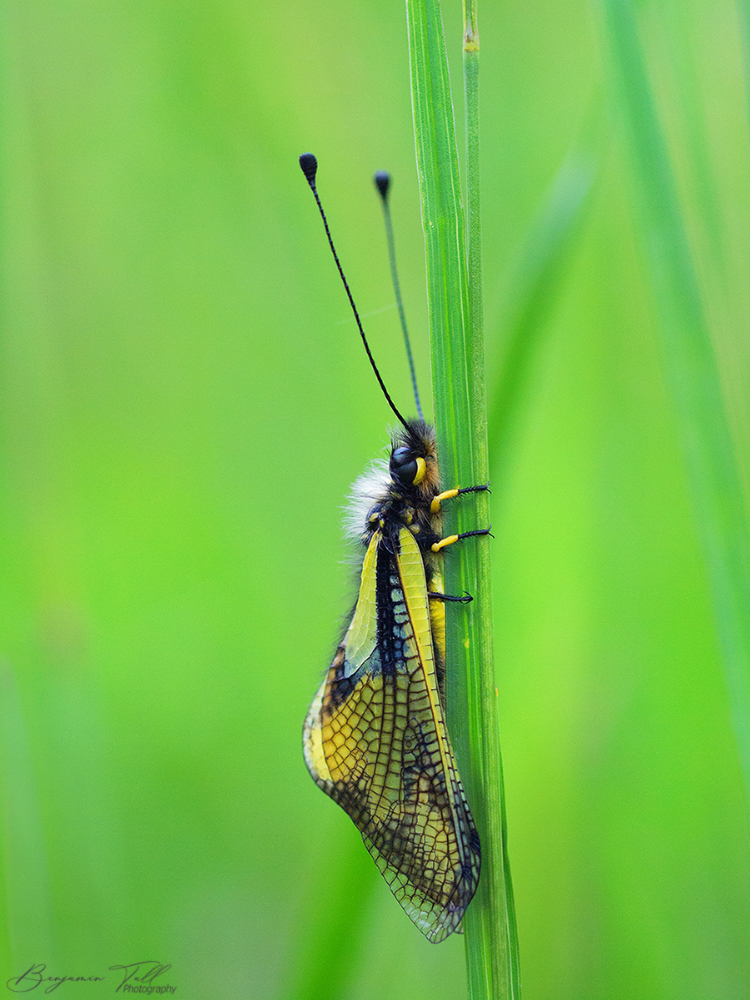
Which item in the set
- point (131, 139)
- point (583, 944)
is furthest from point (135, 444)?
point (583, 944)

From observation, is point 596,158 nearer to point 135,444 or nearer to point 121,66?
point 135,444

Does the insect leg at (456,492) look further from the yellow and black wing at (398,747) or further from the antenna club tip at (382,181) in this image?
the antenna club tip at (382,181)

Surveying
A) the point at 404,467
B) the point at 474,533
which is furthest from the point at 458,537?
the point at 404,467

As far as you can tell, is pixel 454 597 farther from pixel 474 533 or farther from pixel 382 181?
pixel 382 181

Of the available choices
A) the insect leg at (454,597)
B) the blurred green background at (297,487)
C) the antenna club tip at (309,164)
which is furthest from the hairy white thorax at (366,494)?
the antenna club tip at (309,164)

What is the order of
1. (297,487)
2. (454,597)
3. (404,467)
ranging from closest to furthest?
(454,597), (404,467), (297,487)

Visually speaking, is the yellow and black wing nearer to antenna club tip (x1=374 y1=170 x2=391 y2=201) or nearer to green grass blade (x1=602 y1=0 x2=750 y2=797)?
green grass blade (x1=602 y1=0 x2=750 y2=797)
